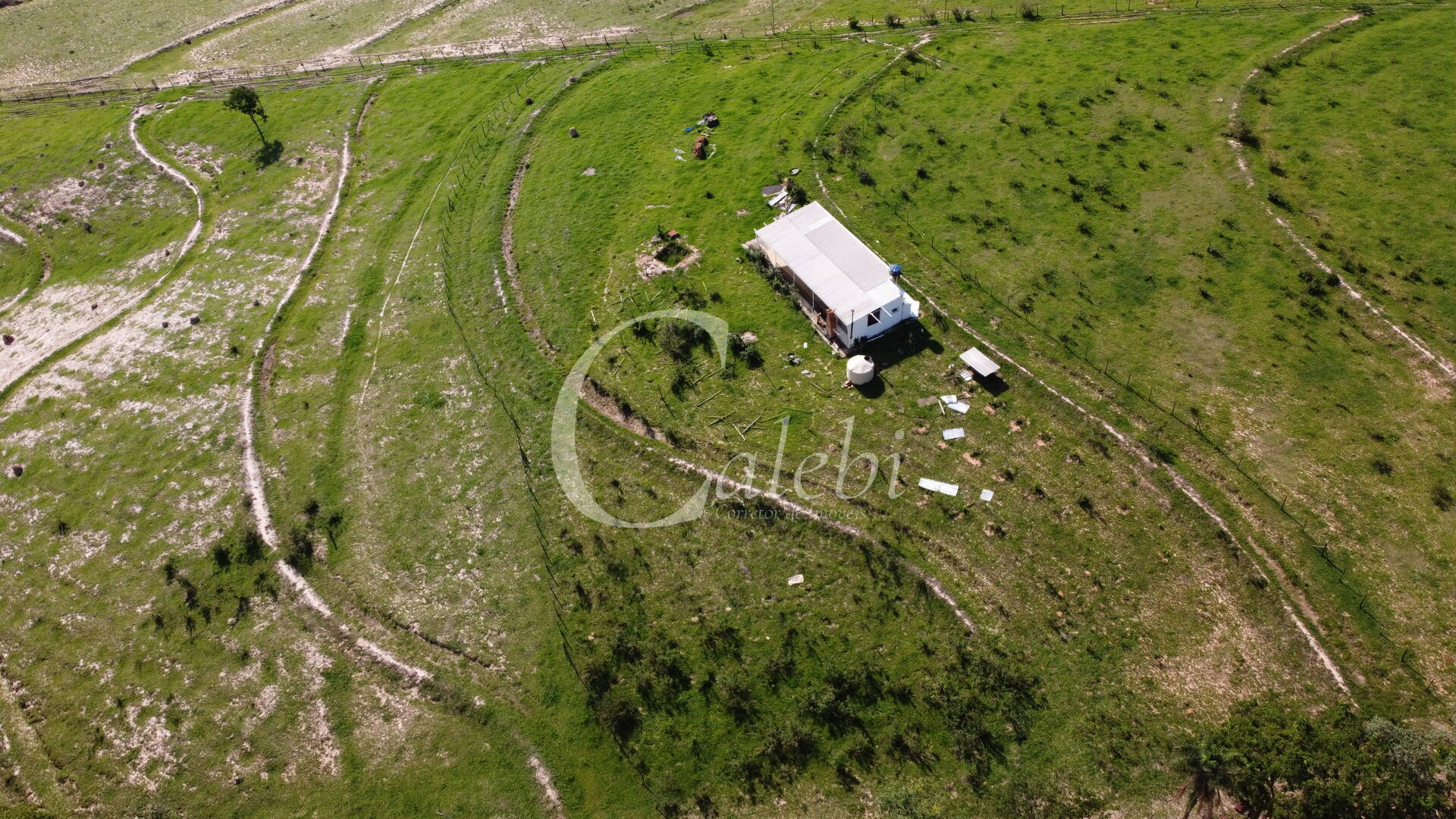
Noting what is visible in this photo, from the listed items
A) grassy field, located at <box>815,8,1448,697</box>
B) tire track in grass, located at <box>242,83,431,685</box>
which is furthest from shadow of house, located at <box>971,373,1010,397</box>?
tire track in grass, located at <box>242,83,431,685</box>

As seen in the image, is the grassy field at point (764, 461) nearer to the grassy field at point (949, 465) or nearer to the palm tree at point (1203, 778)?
the grassy field at point (949, 465)

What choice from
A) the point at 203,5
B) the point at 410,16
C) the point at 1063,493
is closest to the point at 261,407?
the point at 1063,493

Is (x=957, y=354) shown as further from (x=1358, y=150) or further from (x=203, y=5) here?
(x=203, y=5)

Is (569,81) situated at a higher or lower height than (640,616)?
higher

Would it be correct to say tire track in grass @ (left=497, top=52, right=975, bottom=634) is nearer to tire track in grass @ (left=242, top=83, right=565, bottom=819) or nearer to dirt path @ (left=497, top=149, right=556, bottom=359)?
dirt path @ (left=497, top=149, right=556, bottom=359)

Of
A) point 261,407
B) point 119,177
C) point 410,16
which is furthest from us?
point 410,16

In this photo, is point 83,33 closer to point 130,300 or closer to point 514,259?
point 130,300

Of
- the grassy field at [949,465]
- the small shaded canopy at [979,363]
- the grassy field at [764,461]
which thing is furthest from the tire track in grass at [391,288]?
the small shaded canopy at [979,363]
